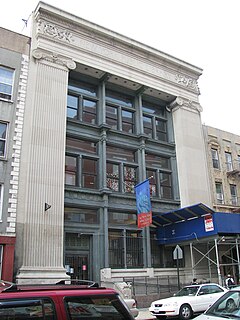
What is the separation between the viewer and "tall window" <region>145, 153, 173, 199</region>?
89.5 feet

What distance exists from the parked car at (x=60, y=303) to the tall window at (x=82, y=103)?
20881 millimetres

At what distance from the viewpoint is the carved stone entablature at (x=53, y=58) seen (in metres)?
23.0

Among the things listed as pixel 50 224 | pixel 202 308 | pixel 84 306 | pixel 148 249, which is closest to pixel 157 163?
pixel 148 249

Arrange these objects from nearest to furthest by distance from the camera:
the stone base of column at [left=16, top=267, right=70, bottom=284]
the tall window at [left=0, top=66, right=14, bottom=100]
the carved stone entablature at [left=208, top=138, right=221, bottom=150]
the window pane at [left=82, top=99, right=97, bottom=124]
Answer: the stone base of column at [left=16, top=267, right=70, bottom=284] → the tall window at [left=0, top=66, right=14, bottom=100] → the window pane at [left=82, top=99, right=97, bottom=124] → the carved stone entablature at [left=208, top=138, right=221, bottom=150]

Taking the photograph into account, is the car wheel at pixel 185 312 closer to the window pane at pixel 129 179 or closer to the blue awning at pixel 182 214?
the blue awning at pixel 182 214

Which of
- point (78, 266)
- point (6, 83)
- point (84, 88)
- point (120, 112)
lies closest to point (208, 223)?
point (78, 266)

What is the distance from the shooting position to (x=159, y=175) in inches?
1094

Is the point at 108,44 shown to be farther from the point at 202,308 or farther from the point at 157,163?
the point at 202,308

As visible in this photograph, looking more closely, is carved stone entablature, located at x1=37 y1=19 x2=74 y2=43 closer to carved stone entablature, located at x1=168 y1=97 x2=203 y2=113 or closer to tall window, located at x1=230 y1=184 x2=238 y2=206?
carved stone entablature, located at x1=168 y1=97 x2=203 y2=113

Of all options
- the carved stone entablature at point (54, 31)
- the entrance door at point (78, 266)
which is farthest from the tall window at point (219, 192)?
the carved stone entablature at point (54, 31)

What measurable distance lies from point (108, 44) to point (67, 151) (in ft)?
30.0

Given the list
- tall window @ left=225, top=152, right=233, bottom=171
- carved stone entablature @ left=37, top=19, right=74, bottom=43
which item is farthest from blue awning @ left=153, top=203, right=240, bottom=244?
carved stone entablature @ left=37, top=19, right=74, bottom=43

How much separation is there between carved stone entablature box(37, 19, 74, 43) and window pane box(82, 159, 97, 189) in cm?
871

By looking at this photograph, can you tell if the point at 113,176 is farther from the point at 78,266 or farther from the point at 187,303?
the point at 187,303
